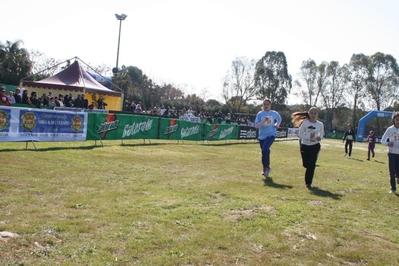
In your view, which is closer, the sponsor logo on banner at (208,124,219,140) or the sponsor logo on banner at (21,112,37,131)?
the sponsor logo on banner at (21,112,37,131)

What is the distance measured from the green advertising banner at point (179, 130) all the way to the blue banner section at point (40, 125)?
224 inches

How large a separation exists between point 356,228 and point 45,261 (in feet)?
13.3

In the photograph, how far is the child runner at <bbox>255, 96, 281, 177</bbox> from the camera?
971 centimetres

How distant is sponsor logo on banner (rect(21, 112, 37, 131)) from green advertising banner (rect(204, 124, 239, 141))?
12.4 metres

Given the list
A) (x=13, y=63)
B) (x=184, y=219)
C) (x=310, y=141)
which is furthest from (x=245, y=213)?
(x=13, y=63)

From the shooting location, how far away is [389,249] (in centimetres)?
446

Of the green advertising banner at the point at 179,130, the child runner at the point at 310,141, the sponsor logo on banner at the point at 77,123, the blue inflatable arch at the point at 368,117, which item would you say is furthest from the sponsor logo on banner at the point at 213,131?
the blue inflatable arch at the point at 368,117

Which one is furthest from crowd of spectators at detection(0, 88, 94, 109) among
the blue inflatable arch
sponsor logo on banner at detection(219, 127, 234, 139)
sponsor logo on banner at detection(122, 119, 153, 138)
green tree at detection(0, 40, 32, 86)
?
the blue inflatable arch

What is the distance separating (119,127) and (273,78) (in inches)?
2115

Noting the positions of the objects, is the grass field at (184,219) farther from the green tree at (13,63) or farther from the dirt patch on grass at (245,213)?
the green tree at (13,63)

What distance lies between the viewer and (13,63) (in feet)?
150

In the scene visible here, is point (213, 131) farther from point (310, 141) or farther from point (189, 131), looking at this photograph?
point (310, 141)

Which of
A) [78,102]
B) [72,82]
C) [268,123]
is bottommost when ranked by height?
[268,123]

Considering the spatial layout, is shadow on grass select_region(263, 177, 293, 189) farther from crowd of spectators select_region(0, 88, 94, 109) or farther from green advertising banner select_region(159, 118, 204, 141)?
crowd of spectators select_region(0, 88, 94, 109)
